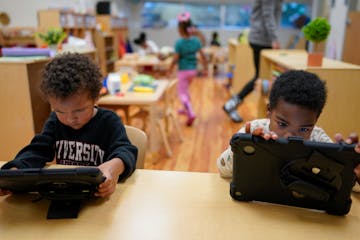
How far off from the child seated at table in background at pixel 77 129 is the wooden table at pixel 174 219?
0.11 meters

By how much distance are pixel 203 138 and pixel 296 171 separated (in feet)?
9.41

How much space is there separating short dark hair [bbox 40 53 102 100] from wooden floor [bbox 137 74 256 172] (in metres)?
1.75

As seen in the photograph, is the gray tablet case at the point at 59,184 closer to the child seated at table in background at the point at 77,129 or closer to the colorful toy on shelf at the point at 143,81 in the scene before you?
the child seated at table in background at the point at 77,129

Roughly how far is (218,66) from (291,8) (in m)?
2.82

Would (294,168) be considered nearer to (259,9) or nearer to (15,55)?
(15,55)

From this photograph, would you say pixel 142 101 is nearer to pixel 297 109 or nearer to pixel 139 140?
pixel 139 140

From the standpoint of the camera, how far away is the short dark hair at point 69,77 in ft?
3.49

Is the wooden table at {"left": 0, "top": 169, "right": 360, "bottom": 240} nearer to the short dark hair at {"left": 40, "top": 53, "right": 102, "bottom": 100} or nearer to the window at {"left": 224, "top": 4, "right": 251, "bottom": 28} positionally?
the short dark hair at {"left": 40, "top": 53, "right": 102, "bottom": 100}

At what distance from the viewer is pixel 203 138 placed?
11.9 ft

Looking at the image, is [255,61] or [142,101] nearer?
[142,101]

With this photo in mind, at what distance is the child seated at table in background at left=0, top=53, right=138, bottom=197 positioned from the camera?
1.06 m

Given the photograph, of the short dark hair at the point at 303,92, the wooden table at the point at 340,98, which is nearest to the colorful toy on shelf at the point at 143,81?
the wooden table at the point at 340,98

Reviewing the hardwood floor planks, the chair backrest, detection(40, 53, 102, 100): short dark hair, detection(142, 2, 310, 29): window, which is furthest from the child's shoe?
detection(142, 2, 310, 29): window

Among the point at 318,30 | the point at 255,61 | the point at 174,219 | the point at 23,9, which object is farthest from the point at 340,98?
the point at 23,9
